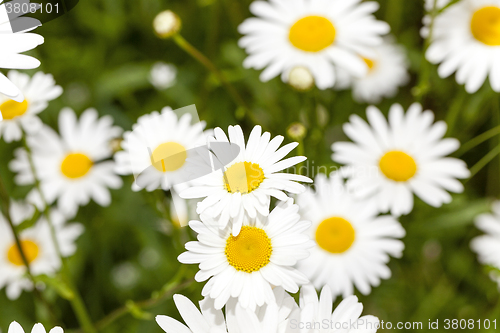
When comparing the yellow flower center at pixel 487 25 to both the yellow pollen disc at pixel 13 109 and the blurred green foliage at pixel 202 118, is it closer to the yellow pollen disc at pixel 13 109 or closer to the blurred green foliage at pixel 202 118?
the blurred green foliage at pixel 202 118

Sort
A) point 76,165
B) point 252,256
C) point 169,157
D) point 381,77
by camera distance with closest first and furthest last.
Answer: point 252,256
point 169,157
point 76,165
point 381,77

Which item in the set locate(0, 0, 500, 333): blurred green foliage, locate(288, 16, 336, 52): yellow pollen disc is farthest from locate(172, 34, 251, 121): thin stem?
locate(288, 16, 336, 52): yellow pollen disc

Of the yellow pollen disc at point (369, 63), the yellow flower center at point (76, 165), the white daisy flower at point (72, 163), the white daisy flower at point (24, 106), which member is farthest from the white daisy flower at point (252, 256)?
the yellow pollen disc at point (369, 63)

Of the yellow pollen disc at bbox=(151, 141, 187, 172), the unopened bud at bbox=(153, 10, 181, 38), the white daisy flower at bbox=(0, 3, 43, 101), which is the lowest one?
the yellow pollen disc at bbox=(151, 141, 187, 172)

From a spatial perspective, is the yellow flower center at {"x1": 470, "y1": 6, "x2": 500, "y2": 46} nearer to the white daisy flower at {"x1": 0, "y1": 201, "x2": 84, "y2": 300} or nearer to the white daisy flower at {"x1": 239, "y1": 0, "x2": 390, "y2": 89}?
the white daisy flower at {"x1": 239, "y1": 0, "x2": 390, "y2": 89}

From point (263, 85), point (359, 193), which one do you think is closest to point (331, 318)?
point (359, 193)

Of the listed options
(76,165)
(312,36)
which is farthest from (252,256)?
(76,165)

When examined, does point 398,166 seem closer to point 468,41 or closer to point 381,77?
point 468,41

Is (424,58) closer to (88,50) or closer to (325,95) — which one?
(325,95)
